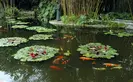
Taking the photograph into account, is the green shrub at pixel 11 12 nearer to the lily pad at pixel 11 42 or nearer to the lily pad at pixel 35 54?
the lily pad at pixel 11 42

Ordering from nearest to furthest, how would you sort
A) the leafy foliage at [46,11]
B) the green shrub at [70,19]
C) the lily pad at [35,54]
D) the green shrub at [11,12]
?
the lily pad at [35,54] < the green shrub at [70,19] < the leafy foliage at [46,11] < the green shrub at [11,12]

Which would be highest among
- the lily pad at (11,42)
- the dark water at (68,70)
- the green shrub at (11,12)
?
the green shrub at (11,12)

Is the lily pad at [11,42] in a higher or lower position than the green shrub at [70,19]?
lower

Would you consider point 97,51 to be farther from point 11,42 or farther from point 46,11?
point 46,11

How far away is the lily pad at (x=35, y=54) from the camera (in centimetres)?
458

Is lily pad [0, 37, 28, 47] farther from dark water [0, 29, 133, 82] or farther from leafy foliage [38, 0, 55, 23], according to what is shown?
leafy foliage [38, 0, 55, 23]

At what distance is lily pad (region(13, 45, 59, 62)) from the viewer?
4.58 metres

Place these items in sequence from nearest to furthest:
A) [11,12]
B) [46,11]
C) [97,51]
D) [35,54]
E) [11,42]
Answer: [35,54] < [97,51] < [11,42] < [46,11] < [11,12]

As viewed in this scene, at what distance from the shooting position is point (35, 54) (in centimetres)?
469

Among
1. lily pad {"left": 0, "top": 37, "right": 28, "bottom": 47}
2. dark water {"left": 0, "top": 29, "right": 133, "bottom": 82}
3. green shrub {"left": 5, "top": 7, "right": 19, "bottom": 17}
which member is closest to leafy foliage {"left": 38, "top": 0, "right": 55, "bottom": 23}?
green shrub {"left": 5, "top": 7, "right": 19, "bottom": 17}

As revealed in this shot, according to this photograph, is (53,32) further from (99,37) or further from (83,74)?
(83,74)

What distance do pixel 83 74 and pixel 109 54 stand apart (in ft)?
3.38

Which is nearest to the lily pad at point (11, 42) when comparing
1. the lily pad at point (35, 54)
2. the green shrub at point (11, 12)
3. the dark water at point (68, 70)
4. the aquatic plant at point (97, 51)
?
the dark water at point (68, 70)

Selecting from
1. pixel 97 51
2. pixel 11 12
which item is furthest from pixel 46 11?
pixel 97 51
